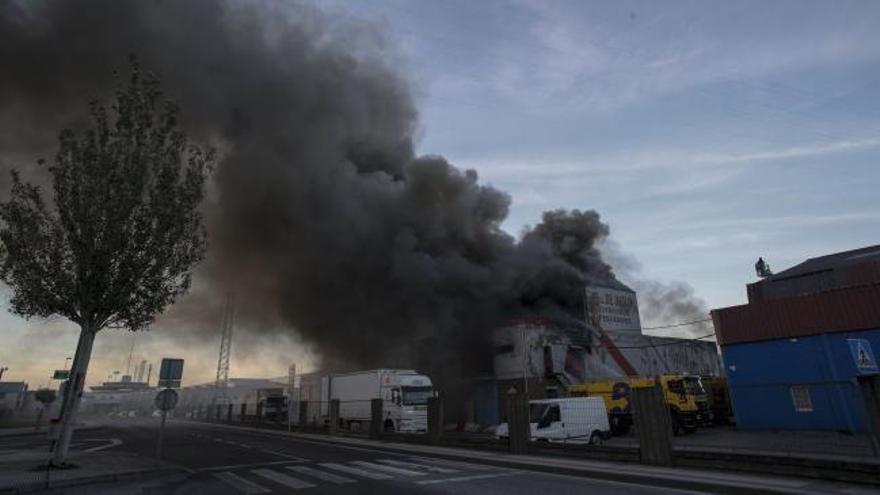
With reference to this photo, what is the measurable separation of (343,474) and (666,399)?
14.9 metres

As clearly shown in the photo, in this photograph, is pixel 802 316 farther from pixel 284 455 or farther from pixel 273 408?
pixel 273 408

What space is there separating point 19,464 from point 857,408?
1868cm

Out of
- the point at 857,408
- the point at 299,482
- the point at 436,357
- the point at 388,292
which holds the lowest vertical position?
the point at 299,482

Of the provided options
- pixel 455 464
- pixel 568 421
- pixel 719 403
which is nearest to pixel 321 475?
pixel 455 464

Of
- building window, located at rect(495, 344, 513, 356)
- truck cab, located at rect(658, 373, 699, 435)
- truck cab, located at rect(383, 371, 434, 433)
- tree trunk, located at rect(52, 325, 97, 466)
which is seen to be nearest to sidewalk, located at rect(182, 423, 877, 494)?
truck cab, located at rect(383, 371, 434, 433)

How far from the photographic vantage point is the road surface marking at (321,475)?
35.0ft

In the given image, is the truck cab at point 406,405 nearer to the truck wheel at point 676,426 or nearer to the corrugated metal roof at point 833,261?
the truck wheel at point 676,426

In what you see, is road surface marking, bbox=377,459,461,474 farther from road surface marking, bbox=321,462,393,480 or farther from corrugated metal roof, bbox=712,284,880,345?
corrugated metal roof, bbox=712,284,880,345

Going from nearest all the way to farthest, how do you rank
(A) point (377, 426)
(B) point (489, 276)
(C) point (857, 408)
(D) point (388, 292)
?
(C) point (857, 408) → (A) point (377, 426) → (D) point (388, 292) → (B) point (489, 276)

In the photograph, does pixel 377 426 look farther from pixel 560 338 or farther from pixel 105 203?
pixel 560 338

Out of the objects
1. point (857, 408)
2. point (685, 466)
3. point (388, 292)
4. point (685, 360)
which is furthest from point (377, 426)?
point (685, 360)

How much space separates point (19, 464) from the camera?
1338 cm

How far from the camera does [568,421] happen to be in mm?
17312

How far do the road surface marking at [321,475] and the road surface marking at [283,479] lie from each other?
19.3 inches
